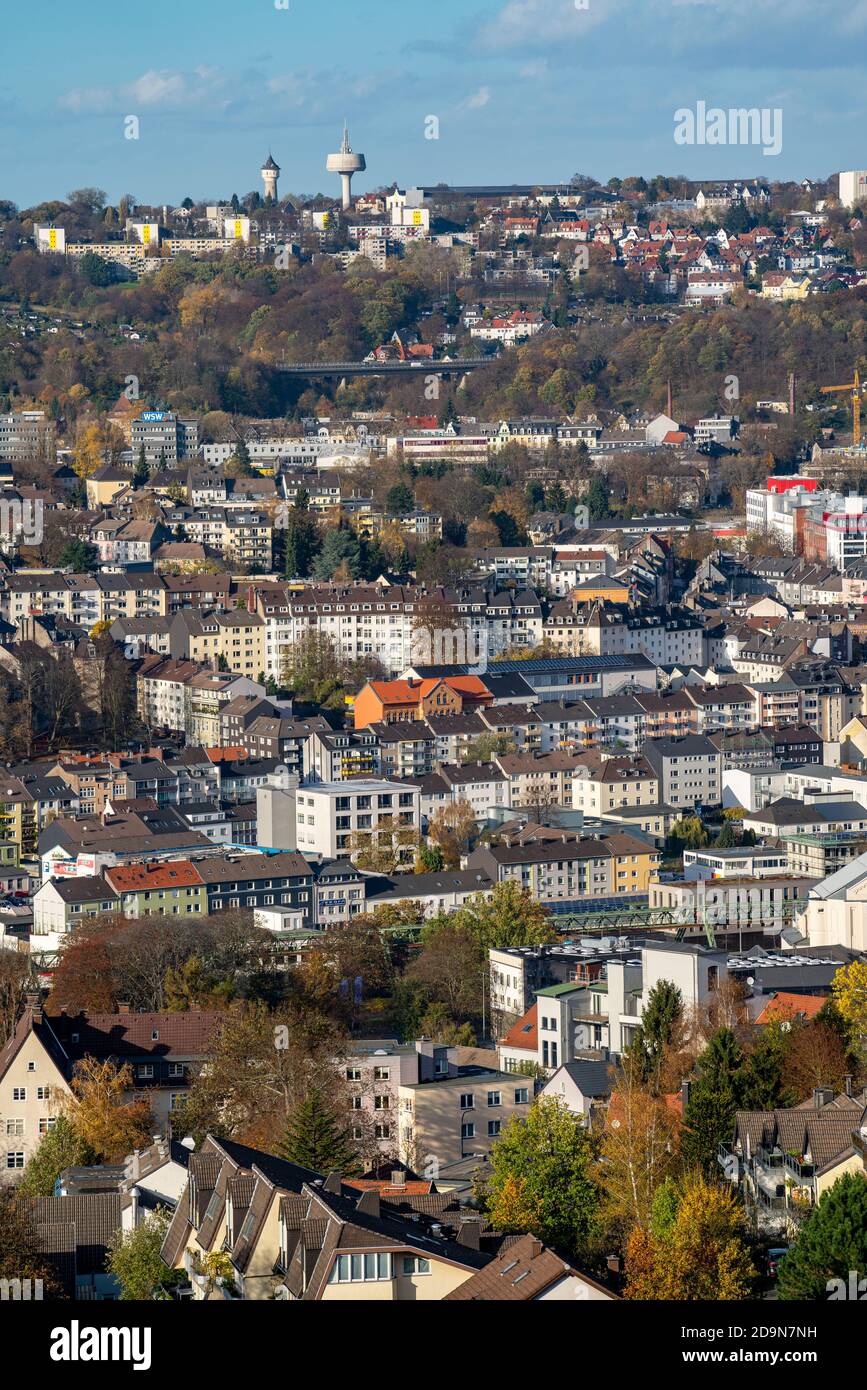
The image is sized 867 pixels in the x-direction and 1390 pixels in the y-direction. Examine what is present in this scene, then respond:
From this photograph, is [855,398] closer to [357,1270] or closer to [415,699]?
[415,699]

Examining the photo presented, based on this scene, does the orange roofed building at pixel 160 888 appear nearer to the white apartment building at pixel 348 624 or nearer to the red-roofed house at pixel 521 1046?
the red-roofed house at pixel 521 1046

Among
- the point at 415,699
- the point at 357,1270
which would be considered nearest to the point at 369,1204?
the point at 357,1270

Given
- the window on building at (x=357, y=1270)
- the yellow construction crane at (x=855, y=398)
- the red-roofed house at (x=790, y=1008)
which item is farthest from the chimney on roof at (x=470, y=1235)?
the yellow construction crane at (x=855, y=398)

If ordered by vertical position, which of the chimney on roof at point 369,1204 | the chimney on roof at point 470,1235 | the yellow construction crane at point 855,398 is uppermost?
the chimney on roof at point 369,1204

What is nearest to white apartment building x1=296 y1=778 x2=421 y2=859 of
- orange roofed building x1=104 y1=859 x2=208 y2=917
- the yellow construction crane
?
orange roofed building x1=104 y1=859 x2=208 y2=917

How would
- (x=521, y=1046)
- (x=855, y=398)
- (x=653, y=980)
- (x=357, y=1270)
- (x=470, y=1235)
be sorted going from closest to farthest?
1. (x=357, y=1270)
2. (x=470, y=1235)
3. (x=653, y=980)
4. (x=521, y=1046)
5. (x=855, y=398)
